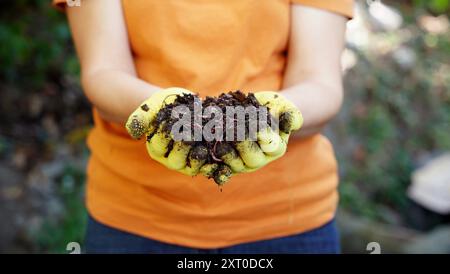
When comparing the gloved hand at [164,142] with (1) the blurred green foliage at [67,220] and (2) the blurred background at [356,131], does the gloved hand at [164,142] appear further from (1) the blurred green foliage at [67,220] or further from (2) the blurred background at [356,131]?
(1) the blurred green foliage at [67,220]

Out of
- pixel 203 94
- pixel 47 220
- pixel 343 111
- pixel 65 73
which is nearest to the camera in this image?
pixel 203 94

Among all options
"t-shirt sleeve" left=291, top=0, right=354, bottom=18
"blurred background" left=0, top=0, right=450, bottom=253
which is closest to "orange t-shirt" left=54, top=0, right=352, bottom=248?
"t-shirt sleeve" left=291, top=0, right=354, bottom=18

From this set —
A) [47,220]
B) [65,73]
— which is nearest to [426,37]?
[65,73]

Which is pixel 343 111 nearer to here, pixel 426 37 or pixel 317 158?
pixel 426 37

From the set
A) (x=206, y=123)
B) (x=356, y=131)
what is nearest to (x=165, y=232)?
(x=206, y=123)

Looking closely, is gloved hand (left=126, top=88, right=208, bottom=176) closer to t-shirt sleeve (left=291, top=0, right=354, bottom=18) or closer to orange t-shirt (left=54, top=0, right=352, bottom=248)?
orange t-shirt (left=54, top=0, right=352, bottom=248)

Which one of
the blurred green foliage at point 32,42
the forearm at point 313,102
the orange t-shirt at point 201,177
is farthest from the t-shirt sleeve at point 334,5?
the blurred green foliage at point 32,42
